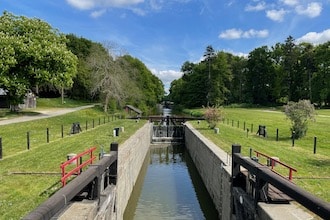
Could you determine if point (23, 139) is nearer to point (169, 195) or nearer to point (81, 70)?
point (169, 195)

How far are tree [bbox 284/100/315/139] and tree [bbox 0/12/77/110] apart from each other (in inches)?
885

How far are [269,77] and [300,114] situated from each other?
2348 inches

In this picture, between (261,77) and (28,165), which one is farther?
(261,77)

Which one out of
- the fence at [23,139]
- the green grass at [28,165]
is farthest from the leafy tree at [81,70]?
the green grass at [28,165]

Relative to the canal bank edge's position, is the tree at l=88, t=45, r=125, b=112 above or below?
above

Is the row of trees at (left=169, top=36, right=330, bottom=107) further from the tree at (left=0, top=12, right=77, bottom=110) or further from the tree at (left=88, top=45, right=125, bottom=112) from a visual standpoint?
the tree at (left=0, top=12, right=77, bottom=110)

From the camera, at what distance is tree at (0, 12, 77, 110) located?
29.3 meters

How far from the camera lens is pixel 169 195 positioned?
15055 mm

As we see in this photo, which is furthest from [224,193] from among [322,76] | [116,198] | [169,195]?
[322,76]

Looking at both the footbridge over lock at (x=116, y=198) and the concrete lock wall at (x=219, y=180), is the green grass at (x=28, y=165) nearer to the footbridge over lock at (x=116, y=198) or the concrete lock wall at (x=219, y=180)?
the footbridge over lock at (x=116, y=198)

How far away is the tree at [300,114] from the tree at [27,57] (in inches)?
885

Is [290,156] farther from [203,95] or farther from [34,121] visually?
[203,95]

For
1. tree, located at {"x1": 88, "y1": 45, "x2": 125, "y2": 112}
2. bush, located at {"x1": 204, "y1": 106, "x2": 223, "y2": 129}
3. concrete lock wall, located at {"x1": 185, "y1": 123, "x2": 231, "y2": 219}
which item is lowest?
concrete lock wall, located at {"x1": 185, "y1": 123, "x2": 231, "y2": 219}

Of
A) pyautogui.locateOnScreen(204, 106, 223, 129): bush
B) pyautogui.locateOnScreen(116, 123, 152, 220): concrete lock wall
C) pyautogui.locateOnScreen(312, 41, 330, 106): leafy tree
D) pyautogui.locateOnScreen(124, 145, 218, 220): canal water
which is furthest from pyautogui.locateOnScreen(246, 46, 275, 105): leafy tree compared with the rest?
pyautogui.locateOnScreen(116, 123, 152, 220): concrete lock wall
